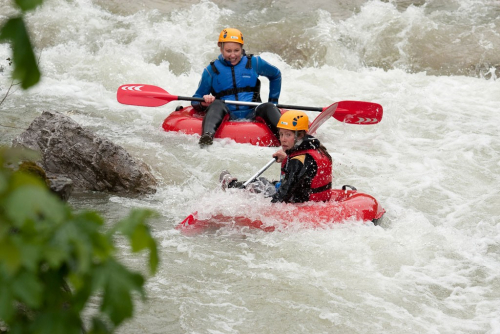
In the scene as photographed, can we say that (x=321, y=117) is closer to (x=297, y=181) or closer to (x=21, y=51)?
(x=297, y=181)

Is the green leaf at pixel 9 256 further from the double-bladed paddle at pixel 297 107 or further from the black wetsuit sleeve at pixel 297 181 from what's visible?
the double-bladed paddle at pixel 297 107

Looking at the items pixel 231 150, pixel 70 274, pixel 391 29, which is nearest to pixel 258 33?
pixel 391 29

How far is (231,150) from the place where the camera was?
24.0 ft

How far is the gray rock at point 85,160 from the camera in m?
5.75

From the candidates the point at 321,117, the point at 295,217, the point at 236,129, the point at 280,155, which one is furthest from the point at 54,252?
the point at 236,129

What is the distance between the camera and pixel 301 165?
5184 millimetres

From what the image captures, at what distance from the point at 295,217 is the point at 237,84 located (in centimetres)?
311

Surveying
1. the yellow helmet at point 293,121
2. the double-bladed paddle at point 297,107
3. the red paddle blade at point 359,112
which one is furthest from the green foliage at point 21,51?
the red paddle blade at point 359,112

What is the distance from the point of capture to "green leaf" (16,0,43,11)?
1.21 metres

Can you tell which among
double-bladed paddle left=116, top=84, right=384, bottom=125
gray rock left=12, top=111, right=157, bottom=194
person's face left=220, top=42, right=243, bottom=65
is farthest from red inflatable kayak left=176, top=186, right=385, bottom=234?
person's face left=220, top=42, right=243, bottom=65

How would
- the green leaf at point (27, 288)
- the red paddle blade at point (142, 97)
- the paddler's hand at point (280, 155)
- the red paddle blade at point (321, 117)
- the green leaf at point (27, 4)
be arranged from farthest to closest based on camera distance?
the red paddle blade at point (142, 97) < the red paddle blade at point (321, 117) < the paddler's hand at point (280, 155) < the green leaf at point (27, 288) < the green leaf at point (27, 4)

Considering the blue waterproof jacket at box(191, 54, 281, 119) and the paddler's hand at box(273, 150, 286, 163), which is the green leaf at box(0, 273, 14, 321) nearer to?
the paddler's hand at box(273, 150, 286, 163)

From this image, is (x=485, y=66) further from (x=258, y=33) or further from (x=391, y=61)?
(x=258, y=33)

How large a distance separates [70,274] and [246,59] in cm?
667
